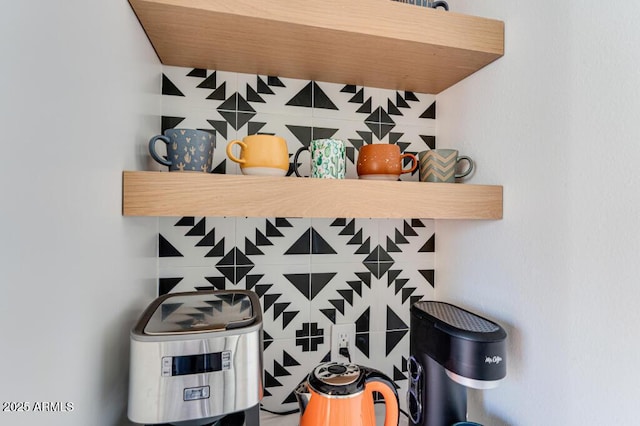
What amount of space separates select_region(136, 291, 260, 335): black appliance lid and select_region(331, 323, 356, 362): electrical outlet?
0.37m

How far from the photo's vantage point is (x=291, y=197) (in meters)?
0.62

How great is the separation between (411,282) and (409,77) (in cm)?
62

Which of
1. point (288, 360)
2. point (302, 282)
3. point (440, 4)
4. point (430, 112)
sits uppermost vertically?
point (440, 4)

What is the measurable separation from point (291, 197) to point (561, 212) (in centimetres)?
53

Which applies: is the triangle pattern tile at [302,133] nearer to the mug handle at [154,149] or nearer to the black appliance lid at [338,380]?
the mug handle at [154,149]

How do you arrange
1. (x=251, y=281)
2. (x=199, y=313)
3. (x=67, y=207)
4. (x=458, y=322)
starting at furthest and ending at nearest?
(x=251, y=281)
(x=458, y=322)
(x=199, y=313)
(x=67, y=207)

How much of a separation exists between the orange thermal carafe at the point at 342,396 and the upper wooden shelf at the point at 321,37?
714mm

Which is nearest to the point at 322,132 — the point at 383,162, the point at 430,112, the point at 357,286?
the point at 383,162

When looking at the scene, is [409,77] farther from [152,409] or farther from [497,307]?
[152,409]

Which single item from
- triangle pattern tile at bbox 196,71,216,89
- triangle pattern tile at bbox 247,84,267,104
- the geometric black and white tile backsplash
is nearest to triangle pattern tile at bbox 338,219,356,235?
the geometric black and white tile backsplash

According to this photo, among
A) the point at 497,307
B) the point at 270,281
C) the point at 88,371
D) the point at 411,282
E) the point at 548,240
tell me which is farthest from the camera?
the point at 411,282

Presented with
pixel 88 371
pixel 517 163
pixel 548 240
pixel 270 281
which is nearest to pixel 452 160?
pixel 517 163

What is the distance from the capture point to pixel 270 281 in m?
0.91

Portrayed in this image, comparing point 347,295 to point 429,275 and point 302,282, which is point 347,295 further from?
point 429,275
